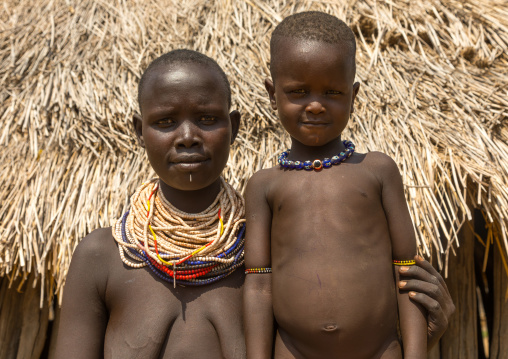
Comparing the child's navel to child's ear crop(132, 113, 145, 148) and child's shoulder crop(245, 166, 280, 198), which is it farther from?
child's ear crop(132, 113, 145, 148)

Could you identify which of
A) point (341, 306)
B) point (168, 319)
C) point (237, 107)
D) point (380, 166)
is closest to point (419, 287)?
point (341, 306)

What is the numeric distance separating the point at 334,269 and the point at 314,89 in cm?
51

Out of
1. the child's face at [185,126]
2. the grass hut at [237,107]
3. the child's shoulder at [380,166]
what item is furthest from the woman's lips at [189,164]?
the grass hut at [237,107]

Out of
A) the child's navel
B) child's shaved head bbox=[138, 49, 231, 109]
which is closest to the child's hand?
the child's navel

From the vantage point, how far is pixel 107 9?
12.5 feet

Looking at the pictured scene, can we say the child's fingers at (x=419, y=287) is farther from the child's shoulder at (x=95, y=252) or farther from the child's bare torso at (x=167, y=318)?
the child's shoulder at (x=95, y=252)

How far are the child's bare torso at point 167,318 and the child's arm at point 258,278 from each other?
0.10 metres

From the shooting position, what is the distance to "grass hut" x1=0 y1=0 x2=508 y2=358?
9.60 ft

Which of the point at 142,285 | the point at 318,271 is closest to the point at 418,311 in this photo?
the point at 318,271

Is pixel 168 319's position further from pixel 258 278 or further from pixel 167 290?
pixel 258 278

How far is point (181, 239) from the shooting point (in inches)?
70.1

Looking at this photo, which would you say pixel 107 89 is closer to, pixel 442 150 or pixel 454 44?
pixel 442 150

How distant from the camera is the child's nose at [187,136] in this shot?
1.68m

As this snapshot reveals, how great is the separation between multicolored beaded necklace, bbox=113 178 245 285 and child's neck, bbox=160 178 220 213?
0.07ft
